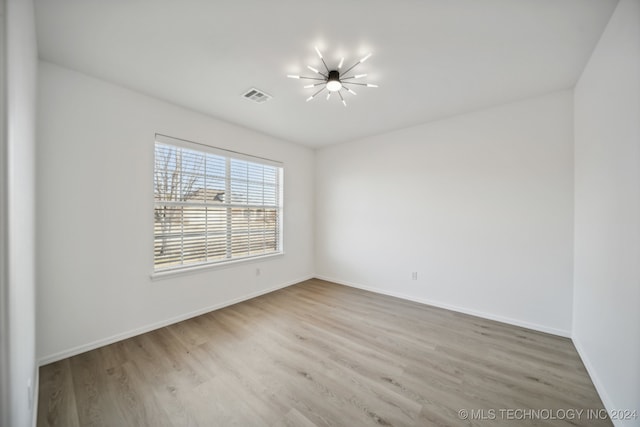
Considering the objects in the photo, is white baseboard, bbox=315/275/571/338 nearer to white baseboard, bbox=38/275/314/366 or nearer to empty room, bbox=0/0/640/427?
empty room, bbox=0/0/640/427

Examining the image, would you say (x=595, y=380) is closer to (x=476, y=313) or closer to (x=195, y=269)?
(x=476, y=313)

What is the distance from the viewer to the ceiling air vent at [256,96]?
260 centimetres

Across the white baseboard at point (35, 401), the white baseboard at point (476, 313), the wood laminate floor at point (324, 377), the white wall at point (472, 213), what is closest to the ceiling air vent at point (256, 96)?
the white wall at point (472, 213)

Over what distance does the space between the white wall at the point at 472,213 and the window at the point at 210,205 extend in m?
1.54

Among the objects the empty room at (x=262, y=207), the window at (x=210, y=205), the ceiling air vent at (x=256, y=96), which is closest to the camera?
the empty room at (x=262, y=207)

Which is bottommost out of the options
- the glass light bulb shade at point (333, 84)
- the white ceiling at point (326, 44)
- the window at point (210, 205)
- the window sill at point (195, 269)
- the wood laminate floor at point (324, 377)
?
the wood laminate floor at point (324, 377)

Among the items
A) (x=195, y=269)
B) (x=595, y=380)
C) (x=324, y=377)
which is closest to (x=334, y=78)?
(x=324, y=377)

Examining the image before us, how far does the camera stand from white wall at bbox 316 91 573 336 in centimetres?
263

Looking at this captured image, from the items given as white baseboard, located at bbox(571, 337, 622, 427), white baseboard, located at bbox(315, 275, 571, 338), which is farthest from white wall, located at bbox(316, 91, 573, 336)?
white baseboard, located at bbox(571, 337, 622, 427)

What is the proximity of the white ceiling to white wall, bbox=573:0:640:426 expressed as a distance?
30 centimetres

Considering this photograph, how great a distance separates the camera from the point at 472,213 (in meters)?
3.14

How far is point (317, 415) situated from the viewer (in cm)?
156

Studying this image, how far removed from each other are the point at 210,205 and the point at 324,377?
2549mm

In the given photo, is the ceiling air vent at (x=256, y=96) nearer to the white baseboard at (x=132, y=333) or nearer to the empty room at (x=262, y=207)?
the empty room at (x=262, y=207)
